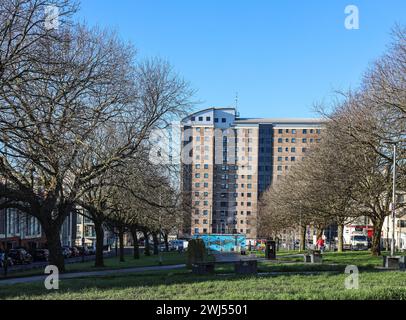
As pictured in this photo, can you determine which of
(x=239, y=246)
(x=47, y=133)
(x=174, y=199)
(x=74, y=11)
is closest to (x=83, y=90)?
(x=47, y=133)

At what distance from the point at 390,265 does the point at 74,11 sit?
17995mm

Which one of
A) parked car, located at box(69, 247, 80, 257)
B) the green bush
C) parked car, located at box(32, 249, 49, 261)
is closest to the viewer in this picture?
the green bush

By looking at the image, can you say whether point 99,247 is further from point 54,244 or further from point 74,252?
point 74,252

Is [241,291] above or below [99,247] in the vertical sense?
above

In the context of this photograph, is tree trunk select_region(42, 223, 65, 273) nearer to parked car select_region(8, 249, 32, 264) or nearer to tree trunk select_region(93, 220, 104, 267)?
tree trunk select_region(93, 220, 104, 267)

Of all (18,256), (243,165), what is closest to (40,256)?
(18,256)

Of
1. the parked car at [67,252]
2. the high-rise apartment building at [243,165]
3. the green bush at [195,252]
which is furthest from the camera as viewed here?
the high-rise apartment building at [243,165]

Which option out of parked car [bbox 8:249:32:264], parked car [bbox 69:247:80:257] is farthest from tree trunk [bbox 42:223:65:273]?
parked car [bbox 69:247:80:257]

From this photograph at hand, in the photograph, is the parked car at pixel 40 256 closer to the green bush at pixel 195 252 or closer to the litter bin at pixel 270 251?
the litter bin at pixel 270 251

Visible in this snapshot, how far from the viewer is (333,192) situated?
4003 cm

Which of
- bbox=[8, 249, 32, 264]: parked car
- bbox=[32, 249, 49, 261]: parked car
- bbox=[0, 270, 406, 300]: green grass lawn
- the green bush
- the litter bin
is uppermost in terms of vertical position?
bbox=[0, 270, 406, 300]: green grass lawn

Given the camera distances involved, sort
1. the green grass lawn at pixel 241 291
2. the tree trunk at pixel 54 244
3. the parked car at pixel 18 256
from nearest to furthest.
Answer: the green grass lawn at pixel 241 291
the tree trunk at pixel 54 244
the parked car at pixel 18 256

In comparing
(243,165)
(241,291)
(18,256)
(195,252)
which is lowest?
(18,256)

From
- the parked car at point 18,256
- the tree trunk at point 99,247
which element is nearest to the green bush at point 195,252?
the tree trunk at point 99,247
